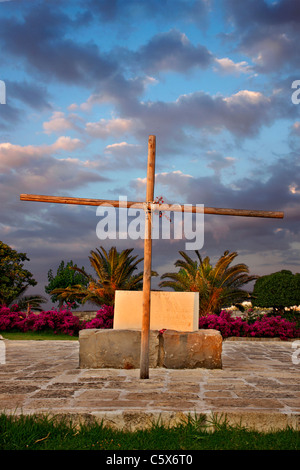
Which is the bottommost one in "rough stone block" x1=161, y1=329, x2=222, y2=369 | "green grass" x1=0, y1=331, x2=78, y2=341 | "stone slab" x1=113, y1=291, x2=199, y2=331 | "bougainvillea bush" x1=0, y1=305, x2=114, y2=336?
"green grass" x1=0, y1=331, x2=78, y2=341

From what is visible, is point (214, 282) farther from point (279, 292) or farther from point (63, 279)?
point (63, 279)

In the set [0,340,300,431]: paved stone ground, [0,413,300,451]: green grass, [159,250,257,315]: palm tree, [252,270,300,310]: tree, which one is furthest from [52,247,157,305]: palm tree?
[0,413,300,451]: green grass

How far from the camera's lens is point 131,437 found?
12.1ft

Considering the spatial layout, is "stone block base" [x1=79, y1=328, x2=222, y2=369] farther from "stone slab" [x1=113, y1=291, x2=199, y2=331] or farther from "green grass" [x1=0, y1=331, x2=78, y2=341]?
"green grass" [x1=0, y1=331, x2=78, y2=341]

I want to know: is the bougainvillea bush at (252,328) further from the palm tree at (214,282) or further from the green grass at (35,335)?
the green grass at (35,335)

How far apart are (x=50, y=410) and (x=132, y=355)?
267cm

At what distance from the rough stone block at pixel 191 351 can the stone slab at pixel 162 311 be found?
10.8 inches

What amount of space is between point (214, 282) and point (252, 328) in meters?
3.52

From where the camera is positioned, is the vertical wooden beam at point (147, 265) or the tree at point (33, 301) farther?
the tree at point (33, 301)

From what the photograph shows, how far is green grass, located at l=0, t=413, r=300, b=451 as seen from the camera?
3471 mm

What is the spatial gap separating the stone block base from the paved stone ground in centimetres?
18

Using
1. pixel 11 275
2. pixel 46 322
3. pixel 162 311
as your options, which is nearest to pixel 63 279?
pixel 11 275

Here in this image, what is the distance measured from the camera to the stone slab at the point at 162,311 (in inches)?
272

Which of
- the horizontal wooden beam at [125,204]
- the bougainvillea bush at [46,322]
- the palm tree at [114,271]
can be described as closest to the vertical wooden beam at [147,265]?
the horizontal wooden beam at [125,204]
